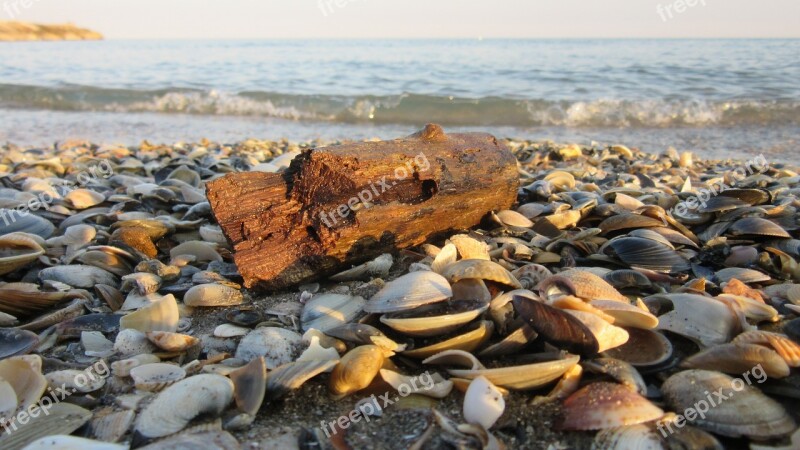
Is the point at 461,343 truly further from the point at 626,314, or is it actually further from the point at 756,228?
the point at 756,228

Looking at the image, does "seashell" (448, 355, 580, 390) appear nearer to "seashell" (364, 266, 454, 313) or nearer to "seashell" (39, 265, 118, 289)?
"seashell" (364, 266, 454, 313)

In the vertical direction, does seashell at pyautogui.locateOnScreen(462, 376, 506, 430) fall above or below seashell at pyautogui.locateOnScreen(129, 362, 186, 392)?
above

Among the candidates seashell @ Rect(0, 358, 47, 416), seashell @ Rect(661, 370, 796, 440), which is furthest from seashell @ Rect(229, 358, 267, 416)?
seashell @ Rect(661, 370, 796, 440)

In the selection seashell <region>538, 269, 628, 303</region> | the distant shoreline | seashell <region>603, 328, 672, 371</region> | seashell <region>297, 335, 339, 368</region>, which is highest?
the distant shoreline

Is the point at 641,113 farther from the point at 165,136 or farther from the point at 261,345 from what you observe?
the point at 261,345

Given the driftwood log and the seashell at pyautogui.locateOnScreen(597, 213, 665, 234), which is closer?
the driftwood log

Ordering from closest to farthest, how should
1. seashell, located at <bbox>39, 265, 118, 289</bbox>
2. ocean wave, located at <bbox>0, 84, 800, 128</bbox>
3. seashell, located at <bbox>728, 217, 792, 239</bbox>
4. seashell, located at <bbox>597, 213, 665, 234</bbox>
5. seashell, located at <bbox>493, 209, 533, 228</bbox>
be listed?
1. seashell, located at <bbox>39, 265, 118, 289</bbox>
2. seashell, located at <bbox>728, 217, 792, 239</bbox>
3. seashell, located at <bbox>597, 213, 665, 234</bbox>
4. seashell, located at <bbox>493, 209, 533, 228</bbox>
5. ocean wave, located at <bbox>0, 84, 800, 128</bbox>

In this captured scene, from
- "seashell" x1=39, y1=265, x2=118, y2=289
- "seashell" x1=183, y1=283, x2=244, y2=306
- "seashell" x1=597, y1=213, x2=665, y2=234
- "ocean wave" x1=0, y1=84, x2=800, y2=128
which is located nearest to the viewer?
"seashell" x1=183, y1=283, x2=244, y2=306
